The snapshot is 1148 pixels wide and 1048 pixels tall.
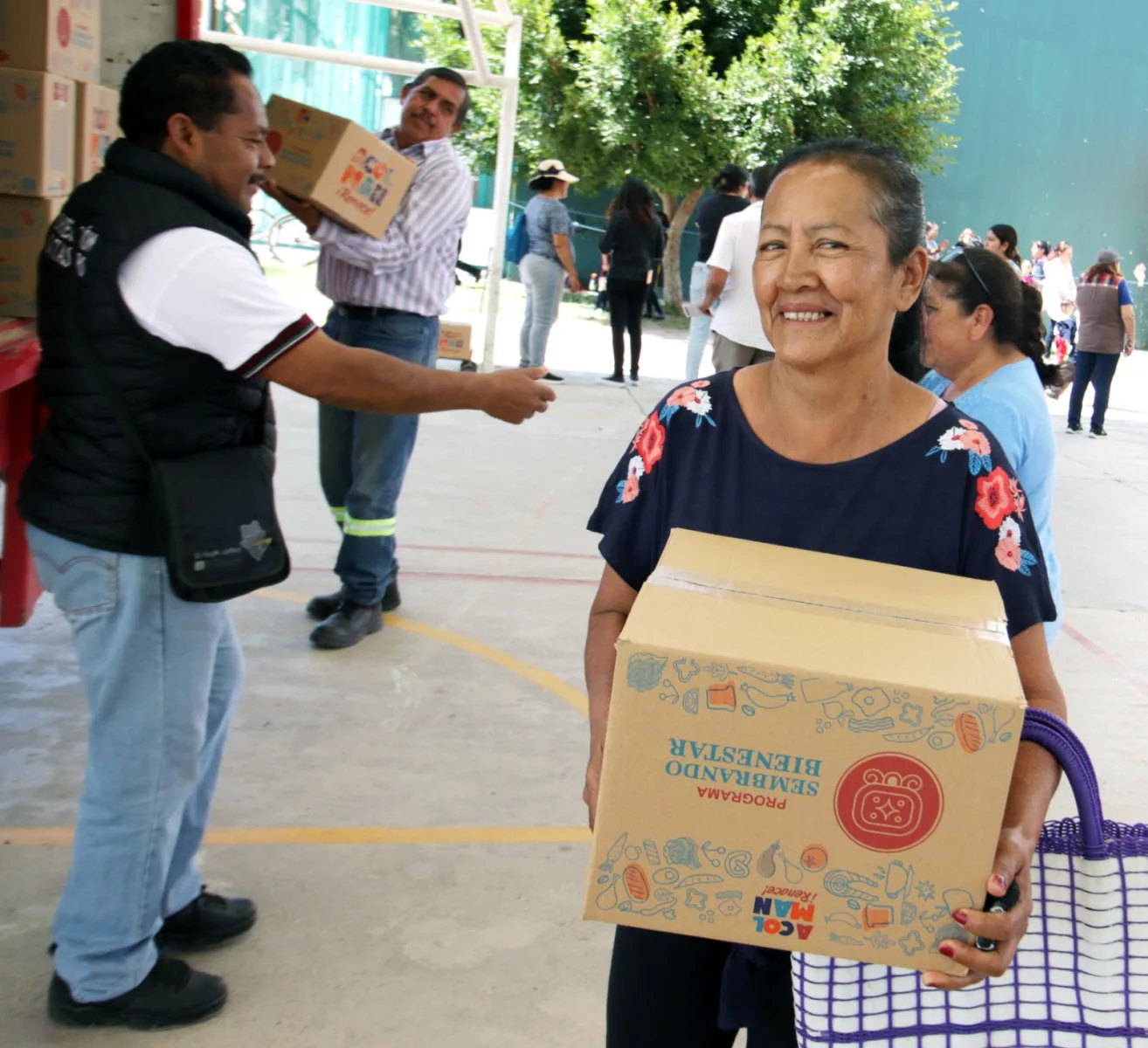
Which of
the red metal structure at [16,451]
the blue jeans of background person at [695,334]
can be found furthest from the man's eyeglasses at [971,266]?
the blue jeans of background person at [695,334]

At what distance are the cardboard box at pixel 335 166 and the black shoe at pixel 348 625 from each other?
142 centimetres

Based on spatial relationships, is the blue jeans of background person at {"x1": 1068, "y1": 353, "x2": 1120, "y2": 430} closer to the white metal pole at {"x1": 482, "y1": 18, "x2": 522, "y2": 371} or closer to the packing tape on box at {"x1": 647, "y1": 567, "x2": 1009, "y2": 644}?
the white metal pole at {"x1": 482, "y1": 18, "x2": 522, "y2": 371}

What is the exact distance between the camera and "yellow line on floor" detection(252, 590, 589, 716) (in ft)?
15.5

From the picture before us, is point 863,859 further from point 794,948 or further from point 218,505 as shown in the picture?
point 218,505

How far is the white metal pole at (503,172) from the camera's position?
392 inches

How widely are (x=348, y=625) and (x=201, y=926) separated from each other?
6.57 ft

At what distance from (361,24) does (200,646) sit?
2275cm

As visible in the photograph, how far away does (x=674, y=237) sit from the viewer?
795 inches

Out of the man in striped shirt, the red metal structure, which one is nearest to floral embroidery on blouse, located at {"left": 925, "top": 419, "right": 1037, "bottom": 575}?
the red metal structure

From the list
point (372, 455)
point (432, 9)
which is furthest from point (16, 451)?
point (432, 9)

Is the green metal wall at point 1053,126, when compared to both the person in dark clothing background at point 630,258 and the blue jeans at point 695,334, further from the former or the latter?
the blue jeans at point 695,334

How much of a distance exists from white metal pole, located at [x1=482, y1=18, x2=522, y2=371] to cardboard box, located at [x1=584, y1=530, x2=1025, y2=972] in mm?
9111

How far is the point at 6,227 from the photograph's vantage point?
148 inches

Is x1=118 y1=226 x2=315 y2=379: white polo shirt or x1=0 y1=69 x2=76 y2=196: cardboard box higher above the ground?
x1=0 y1=69 x2=76 y2=196: cardboard box
